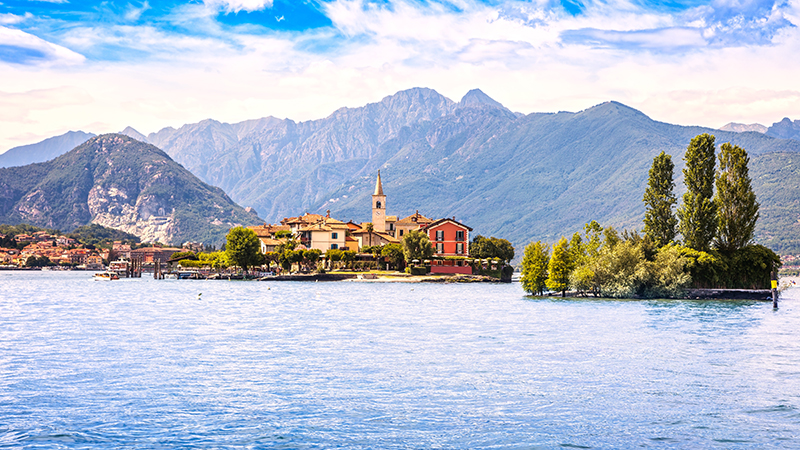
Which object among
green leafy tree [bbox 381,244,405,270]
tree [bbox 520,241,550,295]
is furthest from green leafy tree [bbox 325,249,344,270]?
tree [bbox 520,241,550,295]

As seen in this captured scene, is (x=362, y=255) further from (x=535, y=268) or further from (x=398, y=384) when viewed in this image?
(x=398, y=384)

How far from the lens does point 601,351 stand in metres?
35.1

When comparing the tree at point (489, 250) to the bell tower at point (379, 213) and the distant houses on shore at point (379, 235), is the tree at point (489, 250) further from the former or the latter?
the bell tower at point (379, 213)

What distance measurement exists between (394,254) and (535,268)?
59.4 meters

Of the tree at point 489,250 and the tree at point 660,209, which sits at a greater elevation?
the tree at point 660,209

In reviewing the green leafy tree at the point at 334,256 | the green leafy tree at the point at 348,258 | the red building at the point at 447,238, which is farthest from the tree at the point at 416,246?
the green leafy tree at the point at 334,256

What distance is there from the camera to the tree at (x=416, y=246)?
134 meters

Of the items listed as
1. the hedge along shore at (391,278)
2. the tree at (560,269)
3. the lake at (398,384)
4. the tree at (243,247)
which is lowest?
the lake at (398,384)

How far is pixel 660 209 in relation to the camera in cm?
8706

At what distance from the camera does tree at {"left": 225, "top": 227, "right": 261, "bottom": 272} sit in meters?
143

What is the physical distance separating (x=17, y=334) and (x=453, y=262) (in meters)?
102

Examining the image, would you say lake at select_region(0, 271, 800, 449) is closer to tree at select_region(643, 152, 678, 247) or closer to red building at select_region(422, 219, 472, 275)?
tree at select_region(643, 152, 678, 247)

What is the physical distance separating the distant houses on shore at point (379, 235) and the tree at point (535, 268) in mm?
52725

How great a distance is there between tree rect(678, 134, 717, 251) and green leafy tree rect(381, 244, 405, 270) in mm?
63652
